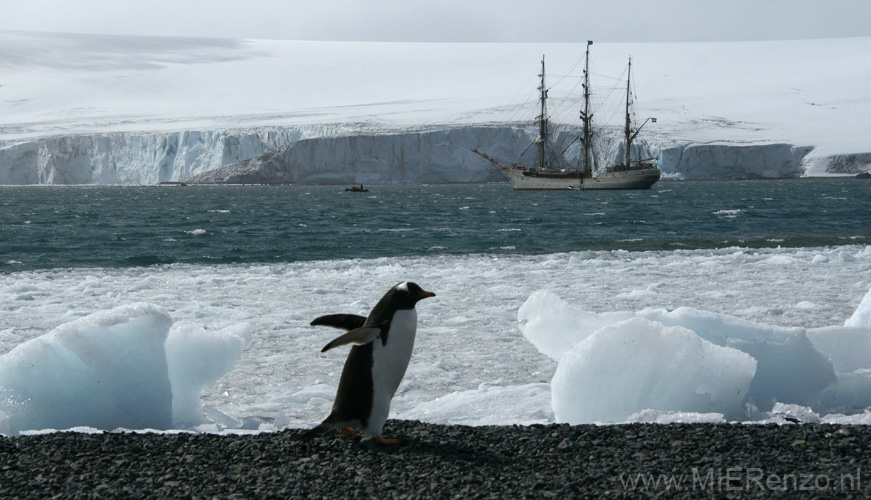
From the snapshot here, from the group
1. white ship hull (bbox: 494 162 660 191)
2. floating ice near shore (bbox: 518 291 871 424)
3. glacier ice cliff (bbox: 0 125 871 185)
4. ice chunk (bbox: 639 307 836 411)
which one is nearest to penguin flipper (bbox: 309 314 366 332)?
floating ice near shore (bbox: 518 291 871 424)

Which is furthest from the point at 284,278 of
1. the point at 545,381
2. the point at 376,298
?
the point at 545,381

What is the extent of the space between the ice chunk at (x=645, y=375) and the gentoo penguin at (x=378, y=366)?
4.72 feet

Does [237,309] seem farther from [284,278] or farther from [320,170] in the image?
[320,170]

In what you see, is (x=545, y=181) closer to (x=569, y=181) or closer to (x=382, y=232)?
(x=569, y=181)

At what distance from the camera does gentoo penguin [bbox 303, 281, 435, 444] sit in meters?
3.92

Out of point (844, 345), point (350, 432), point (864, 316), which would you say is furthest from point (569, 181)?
point (350, 432)

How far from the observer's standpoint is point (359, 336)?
3.74 meters

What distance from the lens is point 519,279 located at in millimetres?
11797

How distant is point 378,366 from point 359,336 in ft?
0.85

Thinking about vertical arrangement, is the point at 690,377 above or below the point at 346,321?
below

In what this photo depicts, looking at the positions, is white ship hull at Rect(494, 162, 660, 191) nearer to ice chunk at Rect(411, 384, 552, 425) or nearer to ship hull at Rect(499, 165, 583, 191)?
ship hull at Rect(499, 165, 583, 191)

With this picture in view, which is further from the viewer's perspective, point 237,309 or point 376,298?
point 376,298

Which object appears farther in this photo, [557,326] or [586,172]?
[586,172]

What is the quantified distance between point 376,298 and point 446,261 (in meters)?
4.92
